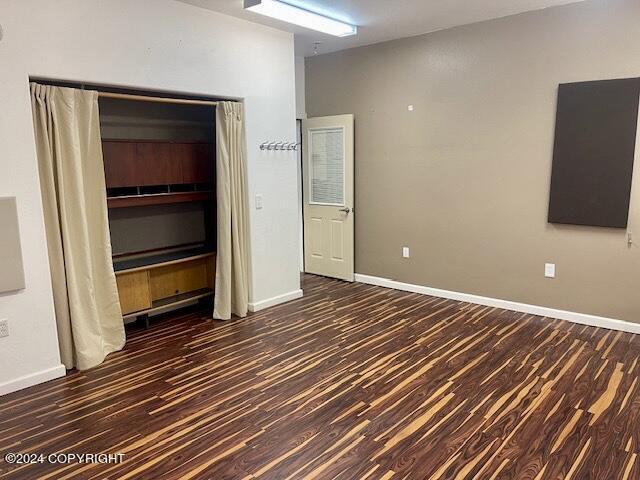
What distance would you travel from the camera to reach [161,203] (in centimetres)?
438

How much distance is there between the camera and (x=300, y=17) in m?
4.14

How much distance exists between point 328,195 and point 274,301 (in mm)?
1770

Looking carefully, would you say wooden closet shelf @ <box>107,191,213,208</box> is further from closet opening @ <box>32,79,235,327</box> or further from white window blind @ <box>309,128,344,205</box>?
white window blind @ <box>309,128,344,205</box>

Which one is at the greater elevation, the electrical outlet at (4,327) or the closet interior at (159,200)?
the closet interior at (159,200)

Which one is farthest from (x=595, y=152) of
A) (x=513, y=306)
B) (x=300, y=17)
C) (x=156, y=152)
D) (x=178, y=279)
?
(x=178, y=279)

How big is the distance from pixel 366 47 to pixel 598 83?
2573 millimetres

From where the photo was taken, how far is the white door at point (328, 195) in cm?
580

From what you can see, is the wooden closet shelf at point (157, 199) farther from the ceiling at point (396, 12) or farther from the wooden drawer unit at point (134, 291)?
the ceiling at point (396, 12)

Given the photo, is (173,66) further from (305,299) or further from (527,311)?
(527,311)

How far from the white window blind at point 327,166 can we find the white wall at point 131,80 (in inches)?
39.9

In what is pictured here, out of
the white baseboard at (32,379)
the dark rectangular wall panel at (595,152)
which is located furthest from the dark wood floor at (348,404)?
the dark rectangular wall panel at (595,152)

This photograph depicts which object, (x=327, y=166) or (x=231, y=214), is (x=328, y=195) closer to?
(x=327, y=166)

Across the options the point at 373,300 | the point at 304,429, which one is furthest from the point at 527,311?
the point at 304,429

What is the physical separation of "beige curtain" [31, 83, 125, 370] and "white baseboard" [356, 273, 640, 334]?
125 inches
